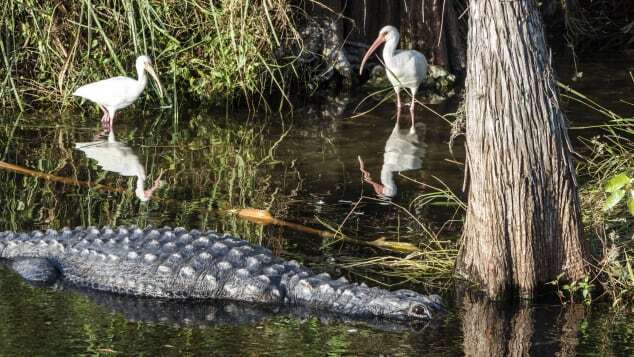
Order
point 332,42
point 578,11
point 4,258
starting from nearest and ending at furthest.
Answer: point 4,258
point 332,42
point 578,11

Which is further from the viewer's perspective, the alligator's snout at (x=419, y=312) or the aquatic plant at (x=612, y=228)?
the aquatic plant at (x=612, y=228)

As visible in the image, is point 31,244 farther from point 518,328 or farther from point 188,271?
point 518,328

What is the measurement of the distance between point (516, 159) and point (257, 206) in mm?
2308

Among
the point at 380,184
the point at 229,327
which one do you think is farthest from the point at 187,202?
the point at 229,327

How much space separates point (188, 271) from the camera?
17.5ft

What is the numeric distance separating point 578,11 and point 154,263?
30.7 feet

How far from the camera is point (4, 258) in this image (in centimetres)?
582

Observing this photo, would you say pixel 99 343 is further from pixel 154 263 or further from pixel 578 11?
pixel 578 11

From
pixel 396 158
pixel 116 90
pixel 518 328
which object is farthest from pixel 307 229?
pixel 116 90

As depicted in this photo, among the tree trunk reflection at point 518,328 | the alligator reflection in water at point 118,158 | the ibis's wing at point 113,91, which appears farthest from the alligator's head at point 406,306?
the ibis's wing at point 113,91

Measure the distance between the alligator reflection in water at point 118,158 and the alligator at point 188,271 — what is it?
1.43m

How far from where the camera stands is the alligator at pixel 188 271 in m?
5.05

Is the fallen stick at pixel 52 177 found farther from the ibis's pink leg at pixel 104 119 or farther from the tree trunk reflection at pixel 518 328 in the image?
the tree trunk reflection at pixel 518 328

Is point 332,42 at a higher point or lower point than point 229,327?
higher
